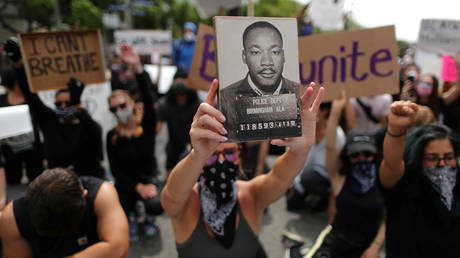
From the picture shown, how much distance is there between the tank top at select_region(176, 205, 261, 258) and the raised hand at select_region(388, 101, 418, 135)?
984mm

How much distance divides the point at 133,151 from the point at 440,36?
4612 mm

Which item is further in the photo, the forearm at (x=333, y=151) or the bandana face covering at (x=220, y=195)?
the forearm at (x=333, y=151)

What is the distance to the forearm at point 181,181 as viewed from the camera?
1.27m

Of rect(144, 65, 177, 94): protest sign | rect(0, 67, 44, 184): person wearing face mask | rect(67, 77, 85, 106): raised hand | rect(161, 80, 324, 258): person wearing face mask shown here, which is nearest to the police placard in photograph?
rect(161, 80, 324, 258): person wearing face mask

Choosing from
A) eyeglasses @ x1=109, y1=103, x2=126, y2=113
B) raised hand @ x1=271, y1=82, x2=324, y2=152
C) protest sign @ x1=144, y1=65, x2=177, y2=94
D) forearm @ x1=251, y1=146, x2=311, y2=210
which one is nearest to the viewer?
raised hand @ x1=271, y1=82, x2=324, y2=152

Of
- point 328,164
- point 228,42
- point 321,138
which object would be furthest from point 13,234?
point 321,138

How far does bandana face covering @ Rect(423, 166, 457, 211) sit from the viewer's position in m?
1.82

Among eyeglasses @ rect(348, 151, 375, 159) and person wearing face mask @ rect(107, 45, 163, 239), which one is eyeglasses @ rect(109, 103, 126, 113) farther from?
eyeglasses @ rect(348, 151, 375, 159)

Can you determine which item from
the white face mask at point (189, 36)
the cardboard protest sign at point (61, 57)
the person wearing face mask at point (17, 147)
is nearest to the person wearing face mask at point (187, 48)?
the white face mask at point (189, 36)

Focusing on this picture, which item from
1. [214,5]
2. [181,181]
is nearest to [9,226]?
[181,181]

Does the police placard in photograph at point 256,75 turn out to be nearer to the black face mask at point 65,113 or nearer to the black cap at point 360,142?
the black cap at point 360,142

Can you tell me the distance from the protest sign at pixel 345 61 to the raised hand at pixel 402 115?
684 millimetres

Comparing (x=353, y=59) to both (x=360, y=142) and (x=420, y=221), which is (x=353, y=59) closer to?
(x=360, y=142)

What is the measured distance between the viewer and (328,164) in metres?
2.79
